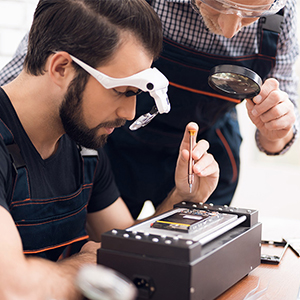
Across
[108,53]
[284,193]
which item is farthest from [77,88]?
[284,193]

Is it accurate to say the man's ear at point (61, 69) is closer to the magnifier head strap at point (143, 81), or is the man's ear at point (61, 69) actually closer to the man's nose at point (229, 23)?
the magnifier head strap at point (143, 81)

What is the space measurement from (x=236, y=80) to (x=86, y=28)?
0.50m

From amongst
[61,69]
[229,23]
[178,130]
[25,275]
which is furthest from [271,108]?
[25,275]

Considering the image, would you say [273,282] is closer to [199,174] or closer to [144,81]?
[199,174]

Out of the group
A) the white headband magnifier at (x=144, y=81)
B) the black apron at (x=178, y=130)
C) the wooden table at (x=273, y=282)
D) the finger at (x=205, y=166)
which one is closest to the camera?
the wooden table at (x=273, y=282)

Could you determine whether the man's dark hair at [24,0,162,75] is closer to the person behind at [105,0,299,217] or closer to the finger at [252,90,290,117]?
the person behind at [105,0,299,217]

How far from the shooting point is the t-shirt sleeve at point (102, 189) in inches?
67.6

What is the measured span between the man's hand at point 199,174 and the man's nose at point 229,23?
0.35 m

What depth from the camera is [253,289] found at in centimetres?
116

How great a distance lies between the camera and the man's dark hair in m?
1.33

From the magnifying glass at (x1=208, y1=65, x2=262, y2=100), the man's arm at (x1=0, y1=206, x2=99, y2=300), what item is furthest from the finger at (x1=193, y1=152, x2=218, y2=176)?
the man's arm at (x1=0, y1=206, x2=99, y2=300)

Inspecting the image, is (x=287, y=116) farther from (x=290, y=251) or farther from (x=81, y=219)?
(x=81, y=219)

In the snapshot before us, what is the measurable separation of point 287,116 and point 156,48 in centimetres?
57

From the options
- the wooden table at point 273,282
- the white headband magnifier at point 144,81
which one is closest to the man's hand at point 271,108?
the white headband magnifier at point 144,81
